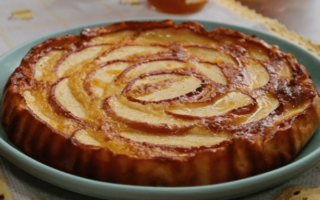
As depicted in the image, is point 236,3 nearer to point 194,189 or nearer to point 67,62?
point 67,62

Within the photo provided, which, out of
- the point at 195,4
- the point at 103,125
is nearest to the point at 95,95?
the point at 103,125

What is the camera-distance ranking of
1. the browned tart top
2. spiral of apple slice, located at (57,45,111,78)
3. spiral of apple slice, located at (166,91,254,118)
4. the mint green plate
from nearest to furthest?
the mint green plate, the browned tart top, spiral of apple slice, located at (166,91,254,118), spiral of apple slice, located at (57,45,111,78)

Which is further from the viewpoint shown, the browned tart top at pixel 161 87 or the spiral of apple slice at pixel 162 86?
the spiral of apple slice at pixel 162 86

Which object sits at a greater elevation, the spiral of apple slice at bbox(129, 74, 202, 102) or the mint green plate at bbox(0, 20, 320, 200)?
the spiral of apple slice at bbox(129, 74, 202, 102)

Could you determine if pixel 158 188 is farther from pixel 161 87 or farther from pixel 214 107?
pixel 161 87

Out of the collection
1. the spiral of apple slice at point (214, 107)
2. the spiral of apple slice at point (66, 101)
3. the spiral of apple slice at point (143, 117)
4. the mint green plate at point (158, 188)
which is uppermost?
the spiral of apple slice at point (214, 107)

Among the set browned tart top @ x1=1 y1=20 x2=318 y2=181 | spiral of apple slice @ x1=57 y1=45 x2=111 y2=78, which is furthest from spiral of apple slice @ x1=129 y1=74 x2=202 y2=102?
spiral of apple slice @ x1=57 y1=45 x2=111 y2=78

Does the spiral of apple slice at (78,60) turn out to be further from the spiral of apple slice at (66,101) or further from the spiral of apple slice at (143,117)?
the spiral of apple slice at (143,117)

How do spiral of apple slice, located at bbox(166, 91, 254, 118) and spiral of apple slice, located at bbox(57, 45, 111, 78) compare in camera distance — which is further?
spiral of apple slice, located at bbox(57, 45, 111, 78)

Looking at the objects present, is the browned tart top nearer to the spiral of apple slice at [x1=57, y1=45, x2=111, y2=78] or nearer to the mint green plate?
the spiral of apple slice at [x1=57, y1=45, x2=111, y2=78]

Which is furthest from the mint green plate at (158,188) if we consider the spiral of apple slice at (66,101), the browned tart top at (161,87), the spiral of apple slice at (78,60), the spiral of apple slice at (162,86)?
the spiral of apple slice at (78,60)

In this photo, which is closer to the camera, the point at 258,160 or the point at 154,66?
the point at 258,160
